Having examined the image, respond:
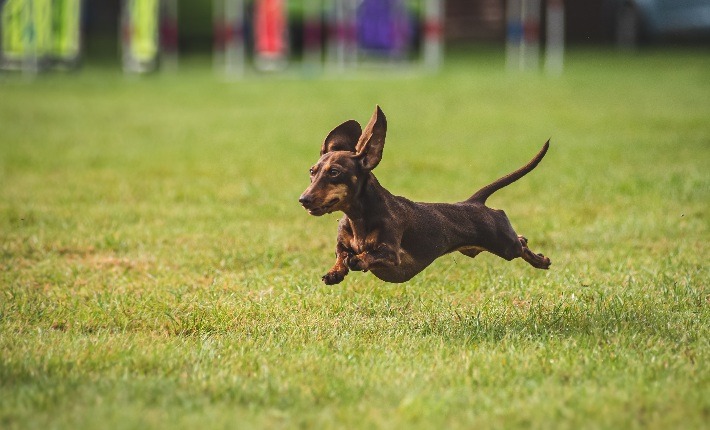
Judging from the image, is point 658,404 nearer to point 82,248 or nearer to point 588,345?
point 588,345

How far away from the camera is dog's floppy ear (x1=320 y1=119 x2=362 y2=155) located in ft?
15.0

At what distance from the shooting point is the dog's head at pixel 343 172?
A: 4.23m

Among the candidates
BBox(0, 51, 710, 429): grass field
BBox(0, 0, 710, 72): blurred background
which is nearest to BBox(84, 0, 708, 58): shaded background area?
BBox(0, 0, 710, 72): blurred background

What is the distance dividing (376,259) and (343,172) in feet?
1.18

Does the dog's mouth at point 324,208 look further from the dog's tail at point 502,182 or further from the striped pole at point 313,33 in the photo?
the striped pole at point 313,33

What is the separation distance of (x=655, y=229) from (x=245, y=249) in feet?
8.47

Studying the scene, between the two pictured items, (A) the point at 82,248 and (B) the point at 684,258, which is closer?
(B) the point at 684,258

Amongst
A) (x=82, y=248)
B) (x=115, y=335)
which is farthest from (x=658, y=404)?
(x=82, y=248)

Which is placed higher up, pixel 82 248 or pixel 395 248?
pixel 395 248

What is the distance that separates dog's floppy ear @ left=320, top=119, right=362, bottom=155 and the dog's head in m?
0.07

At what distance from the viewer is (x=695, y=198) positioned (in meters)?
7.97

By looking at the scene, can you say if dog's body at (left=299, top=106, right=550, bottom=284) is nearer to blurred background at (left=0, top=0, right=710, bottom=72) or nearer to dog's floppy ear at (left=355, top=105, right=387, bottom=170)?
dog's floppy ear at (left=355, top=105, right=387, bottom=170)

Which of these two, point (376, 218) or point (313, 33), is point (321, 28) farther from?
point (376, 218)

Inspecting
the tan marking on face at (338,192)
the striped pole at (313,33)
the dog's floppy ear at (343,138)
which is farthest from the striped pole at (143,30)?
the tan marking on face at (338,192)
